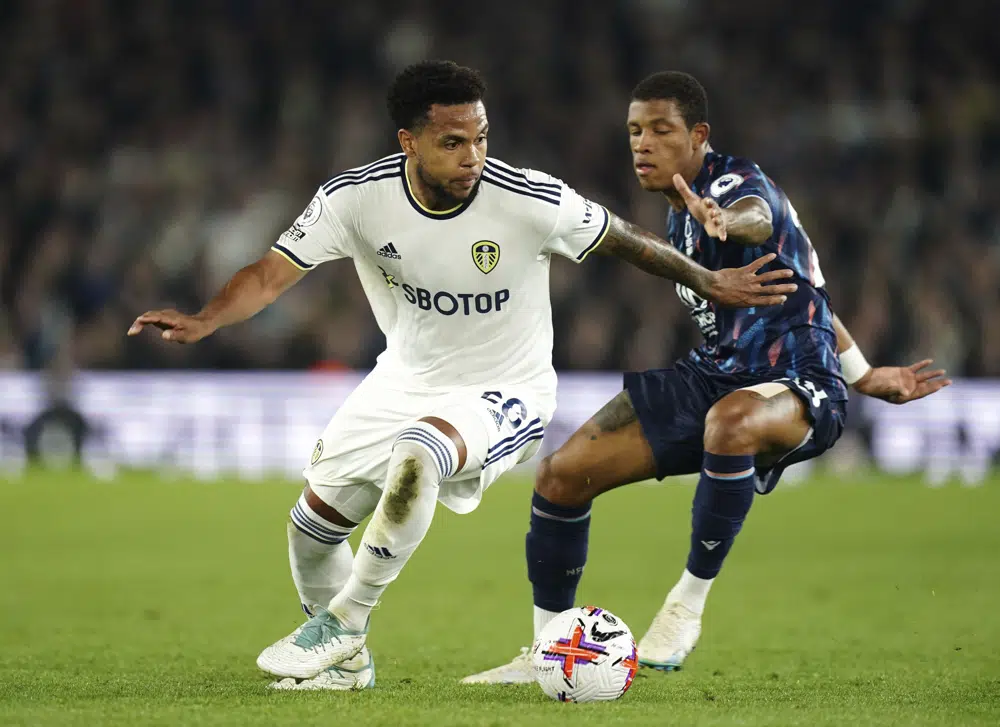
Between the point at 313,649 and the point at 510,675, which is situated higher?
the point at 313,649

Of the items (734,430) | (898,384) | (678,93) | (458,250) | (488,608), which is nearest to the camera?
(458,250)

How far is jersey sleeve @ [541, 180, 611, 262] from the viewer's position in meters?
5.78

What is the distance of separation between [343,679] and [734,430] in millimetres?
1818

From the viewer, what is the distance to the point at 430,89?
5625 millimetres

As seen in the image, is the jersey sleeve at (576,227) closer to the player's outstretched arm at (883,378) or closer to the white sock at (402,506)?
the white sock at (402,506)

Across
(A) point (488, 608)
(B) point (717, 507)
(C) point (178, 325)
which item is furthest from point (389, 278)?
(A) point (488, 608)

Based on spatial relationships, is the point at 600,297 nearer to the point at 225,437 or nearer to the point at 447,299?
the point at 225,437

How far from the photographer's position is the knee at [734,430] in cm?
597

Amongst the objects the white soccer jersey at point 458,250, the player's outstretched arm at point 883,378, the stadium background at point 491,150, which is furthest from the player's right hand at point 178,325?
the stadium background at point 491,150

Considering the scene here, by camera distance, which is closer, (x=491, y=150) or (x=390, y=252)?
(x=390, y=252)

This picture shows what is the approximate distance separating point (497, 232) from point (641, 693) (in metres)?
1.83

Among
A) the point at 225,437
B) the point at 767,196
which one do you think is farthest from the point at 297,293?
the point at 767,196

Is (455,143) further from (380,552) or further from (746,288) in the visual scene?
(380,552)

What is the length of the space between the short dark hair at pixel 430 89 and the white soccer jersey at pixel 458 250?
0.85 ft
